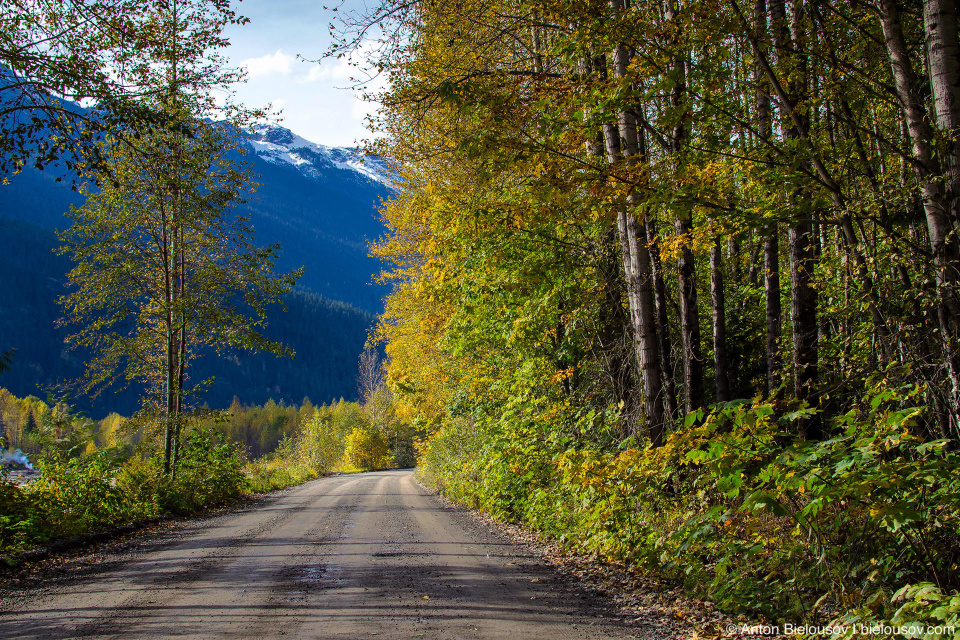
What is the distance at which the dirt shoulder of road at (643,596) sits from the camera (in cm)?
423

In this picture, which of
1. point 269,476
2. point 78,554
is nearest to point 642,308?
point 78,554

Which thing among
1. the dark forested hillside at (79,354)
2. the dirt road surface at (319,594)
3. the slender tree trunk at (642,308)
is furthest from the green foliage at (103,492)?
the dark forested hillside at (79,354)

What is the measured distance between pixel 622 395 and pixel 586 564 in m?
2.68

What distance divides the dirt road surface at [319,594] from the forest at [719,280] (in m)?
1.18

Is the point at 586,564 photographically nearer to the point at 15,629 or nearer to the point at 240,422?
the point at 15,629

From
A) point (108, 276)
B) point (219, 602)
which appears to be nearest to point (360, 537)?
point (219, 602)

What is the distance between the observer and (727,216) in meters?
4.62

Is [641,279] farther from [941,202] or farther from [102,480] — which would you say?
[102,480]

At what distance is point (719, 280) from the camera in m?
8.52

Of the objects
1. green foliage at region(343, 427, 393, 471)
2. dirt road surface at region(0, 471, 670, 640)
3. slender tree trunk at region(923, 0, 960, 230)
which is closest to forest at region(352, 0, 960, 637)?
slender tree trunk at region(923, 0, 960, 230)

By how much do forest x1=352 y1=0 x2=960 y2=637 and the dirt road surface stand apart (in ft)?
3.88

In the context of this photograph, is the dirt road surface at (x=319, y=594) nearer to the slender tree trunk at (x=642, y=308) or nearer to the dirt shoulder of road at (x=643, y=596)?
the dirt shoulder of road at (x=643, y=596)

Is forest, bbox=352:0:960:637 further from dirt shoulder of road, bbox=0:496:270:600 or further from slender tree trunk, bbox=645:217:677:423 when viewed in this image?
dirt shoulder of road, bbox=0:496:270:600

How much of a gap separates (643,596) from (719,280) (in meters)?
5.19
